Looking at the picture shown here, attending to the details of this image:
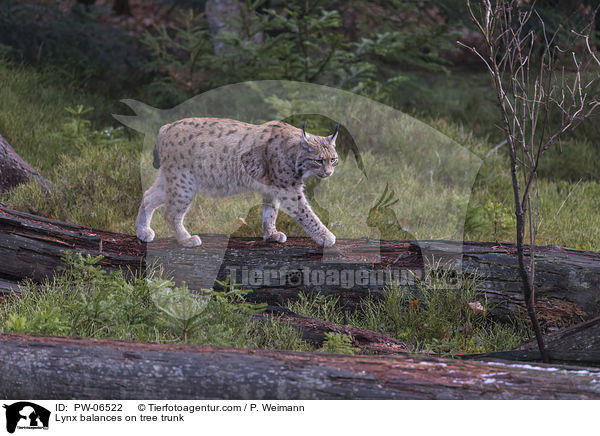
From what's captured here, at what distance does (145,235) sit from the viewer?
562 cm

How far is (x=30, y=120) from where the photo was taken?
29.3 ft

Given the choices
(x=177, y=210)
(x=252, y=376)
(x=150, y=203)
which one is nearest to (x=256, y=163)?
(x=177, y=210)

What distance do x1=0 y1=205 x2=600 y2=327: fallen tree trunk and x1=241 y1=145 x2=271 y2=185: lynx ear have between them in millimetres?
733

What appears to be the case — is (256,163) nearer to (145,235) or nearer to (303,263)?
(303,263)

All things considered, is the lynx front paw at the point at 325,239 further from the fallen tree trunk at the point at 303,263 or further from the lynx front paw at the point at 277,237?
the lynx front paw at the point at 277,237

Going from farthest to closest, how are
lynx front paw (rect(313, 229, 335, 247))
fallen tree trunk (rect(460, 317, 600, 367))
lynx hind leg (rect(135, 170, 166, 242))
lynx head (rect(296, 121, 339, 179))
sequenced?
lynx hind leg (rect(135, 170, 166, 242)), lynx head (rect(296, 121, 339, 179)), lynx front paw (rect(313, 229, 335, 247)), fallen tree trunk (rect(460, 317, 600, 367))

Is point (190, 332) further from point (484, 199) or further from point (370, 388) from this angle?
point (484, 199)

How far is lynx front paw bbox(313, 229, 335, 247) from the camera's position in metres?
5.32

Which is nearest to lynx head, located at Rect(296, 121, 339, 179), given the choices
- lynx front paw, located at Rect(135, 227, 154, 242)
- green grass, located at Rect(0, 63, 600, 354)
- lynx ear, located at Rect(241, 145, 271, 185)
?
lynx ear, located at Rect(241, 145, 271, 185)

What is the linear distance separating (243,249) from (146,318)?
1.18 meters

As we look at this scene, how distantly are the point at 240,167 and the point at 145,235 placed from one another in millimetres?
1077
